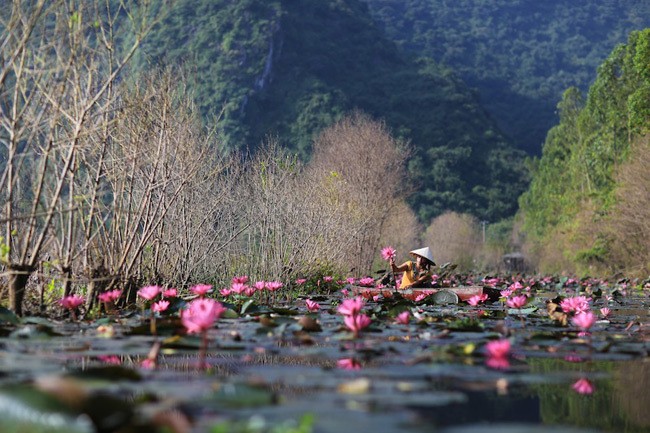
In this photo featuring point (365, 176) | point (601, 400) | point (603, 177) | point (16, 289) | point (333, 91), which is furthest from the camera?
point (333, 91)

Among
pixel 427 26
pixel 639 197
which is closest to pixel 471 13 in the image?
pixel 427 26

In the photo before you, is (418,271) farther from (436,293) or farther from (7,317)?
(7,317)

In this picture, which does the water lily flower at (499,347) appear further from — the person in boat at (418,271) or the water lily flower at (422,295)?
the person in boat at (418,271)

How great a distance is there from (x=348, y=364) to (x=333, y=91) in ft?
221

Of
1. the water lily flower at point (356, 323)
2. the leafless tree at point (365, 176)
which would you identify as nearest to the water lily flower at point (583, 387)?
the water lily flower at point (356, 323)

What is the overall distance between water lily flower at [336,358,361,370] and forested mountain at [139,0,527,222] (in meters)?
57.1

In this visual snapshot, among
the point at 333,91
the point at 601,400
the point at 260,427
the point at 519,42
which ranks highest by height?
the point at 519,42

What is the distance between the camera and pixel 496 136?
252ft

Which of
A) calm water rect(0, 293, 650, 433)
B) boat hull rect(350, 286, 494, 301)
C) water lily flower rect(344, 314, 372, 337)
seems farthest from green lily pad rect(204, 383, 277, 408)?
boat hull rect(350, 286, 494, 301)

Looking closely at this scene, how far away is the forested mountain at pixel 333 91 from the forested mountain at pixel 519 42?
34.5ft

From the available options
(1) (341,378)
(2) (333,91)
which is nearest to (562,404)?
(1) (341,378)

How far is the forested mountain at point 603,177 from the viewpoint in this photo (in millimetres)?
25266

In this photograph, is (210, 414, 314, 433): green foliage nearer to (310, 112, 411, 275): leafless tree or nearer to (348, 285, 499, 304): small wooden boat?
(348, 285, 499, 304): small wooden boat

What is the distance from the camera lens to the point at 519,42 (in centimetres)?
10831
